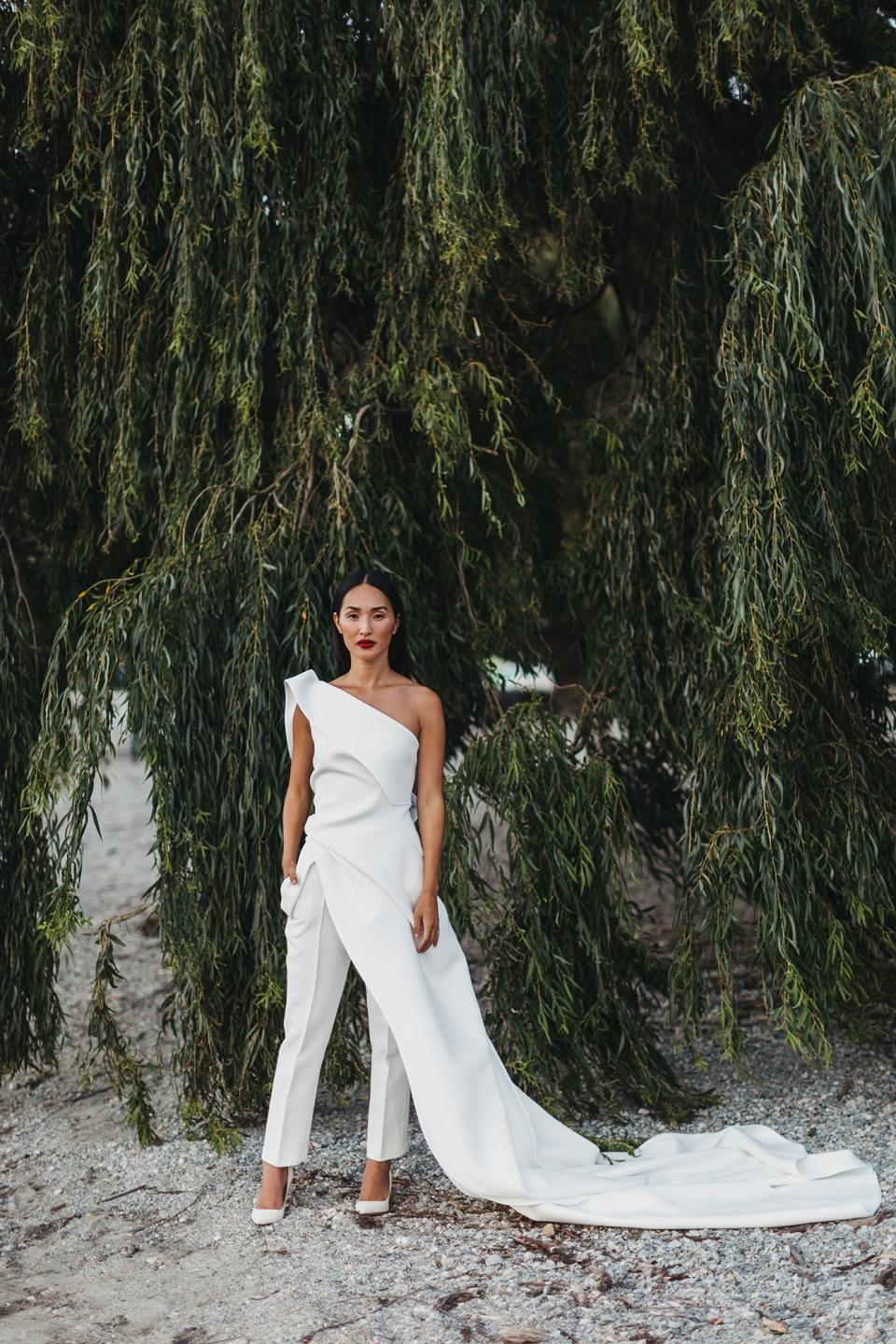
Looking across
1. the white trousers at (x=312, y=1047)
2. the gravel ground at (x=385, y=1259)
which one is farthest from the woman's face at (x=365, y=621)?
the gravel ground at (x=385, y=1259)

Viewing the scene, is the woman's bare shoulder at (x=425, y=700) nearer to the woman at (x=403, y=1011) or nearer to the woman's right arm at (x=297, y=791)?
the woman at (x=403, y=1011)

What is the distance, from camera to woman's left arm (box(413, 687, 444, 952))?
3600mm

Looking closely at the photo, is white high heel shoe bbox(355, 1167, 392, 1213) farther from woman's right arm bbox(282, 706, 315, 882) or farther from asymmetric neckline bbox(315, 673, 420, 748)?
asymmetric neckline bbox(315, 673, 420, 748)

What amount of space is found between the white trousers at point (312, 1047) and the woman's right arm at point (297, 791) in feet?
0.37

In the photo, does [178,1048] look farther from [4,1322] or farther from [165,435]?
[165,435]

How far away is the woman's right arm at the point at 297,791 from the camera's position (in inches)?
147

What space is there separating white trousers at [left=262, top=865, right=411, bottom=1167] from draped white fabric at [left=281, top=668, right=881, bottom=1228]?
0.25 feet

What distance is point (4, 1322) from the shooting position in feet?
10.6

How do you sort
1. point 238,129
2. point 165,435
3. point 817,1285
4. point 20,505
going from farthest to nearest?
point 20,505, point 165,435, point 238,129, point 817,1285

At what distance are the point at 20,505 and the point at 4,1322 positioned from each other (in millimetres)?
2931

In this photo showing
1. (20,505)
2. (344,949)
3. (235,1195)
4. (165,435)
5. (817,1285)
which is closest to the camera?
(817,1285)

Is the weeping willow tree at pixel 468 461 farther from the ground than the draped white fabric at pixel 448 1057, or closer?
farther from the ground

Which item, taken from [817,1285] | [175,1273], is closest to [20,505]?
[175,1273]

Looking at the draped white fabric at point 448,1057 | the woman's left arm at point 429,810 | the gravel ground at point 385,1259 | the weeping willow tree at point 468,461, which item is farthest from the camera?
the weeping willow tree at point 468,461
